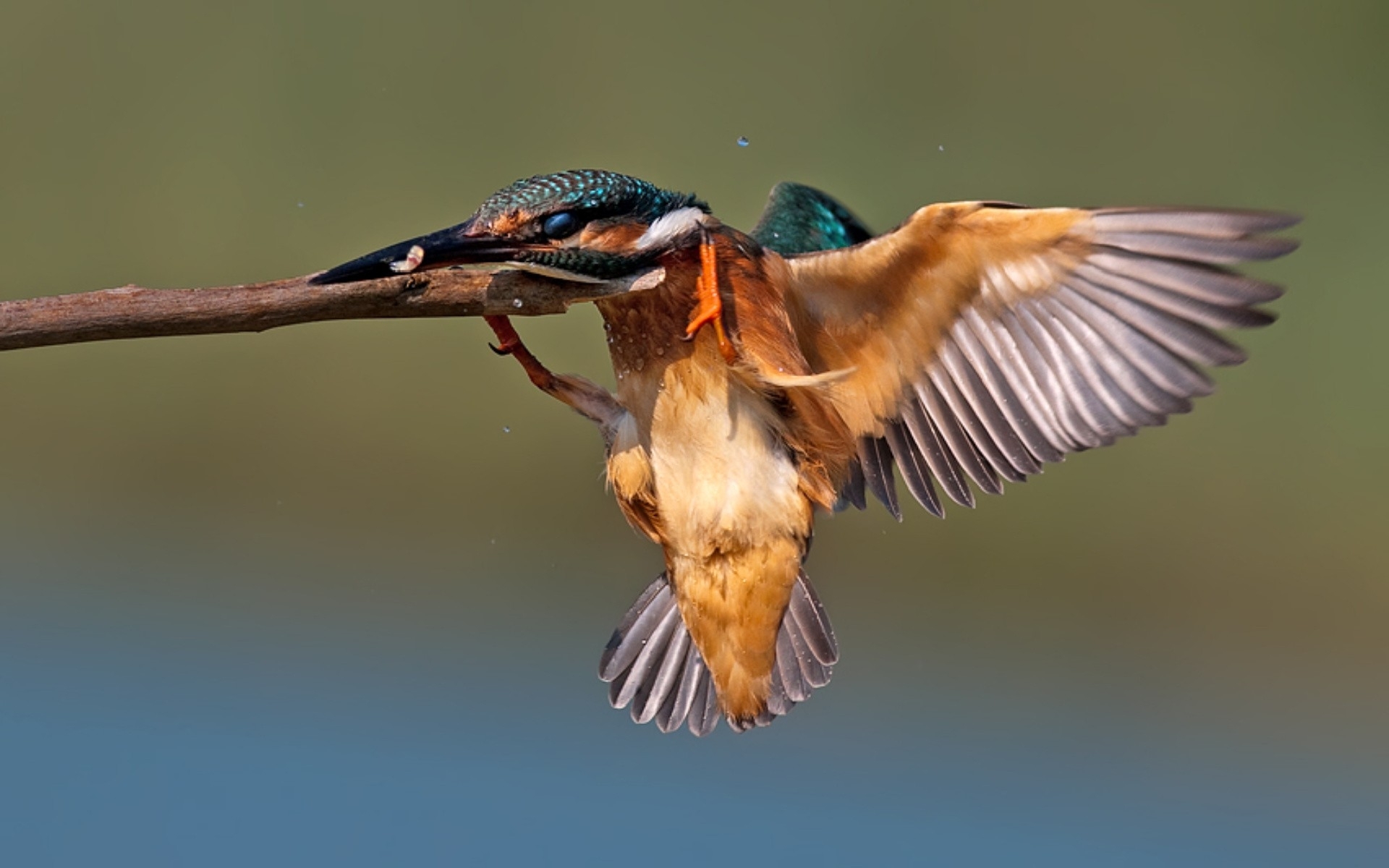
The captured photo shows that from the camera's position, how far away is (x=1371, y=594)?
3.27 meters

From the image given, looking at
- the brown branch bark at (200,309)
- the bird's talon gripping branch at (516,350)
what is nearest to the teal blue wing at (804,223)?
the bird's talon gripping branch at (516,350)

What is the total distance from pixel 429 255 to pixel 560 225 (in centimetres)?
15

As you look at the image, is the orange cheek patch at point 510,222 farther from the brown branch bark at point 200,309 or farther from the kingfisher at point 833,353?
the brown branch bark at point 200,309

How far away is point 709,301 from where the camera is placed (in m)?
1.84

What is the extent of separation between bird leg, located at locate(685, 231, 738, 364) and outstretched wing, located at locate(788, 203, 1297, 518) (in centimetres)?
11

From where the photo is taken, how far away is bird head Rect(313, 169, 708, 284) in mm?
1647

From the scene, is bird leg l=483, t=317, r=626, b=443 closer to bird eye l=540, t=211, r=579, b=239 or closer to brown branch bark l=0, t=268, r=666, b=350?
bird eye l=540, t=211, r=579, b=239

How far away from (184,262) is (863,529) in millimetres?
1548

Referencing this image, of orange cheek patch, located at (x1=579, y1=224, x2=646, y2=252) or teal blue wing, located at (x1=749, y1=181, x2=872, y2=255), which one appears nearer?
orange cheek patch, located at (x1=579, y1=224, x2=646, y2=252)

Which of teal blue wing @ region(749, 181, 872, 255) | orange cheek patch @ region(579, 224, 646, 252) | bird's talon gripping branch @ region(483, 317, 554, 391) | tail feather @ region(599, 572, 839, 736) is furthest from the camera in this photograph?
teal blue wing @ region(749, 181, 872, 255)

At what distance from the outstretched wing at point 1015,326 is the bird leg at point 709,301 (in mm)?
110

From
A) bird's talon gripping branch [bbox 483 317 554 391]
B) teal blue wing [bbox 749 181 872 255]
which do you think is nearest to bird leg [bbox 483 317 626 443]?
bird's talon gripping branch [bbox 483 317 554 391]

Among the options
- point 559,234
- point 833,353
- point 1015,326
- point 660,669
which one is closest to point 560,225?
point 559,234

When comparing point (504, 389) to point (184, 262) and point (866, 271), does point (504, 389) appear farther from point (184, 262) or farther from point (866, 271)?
point (866, 271)
